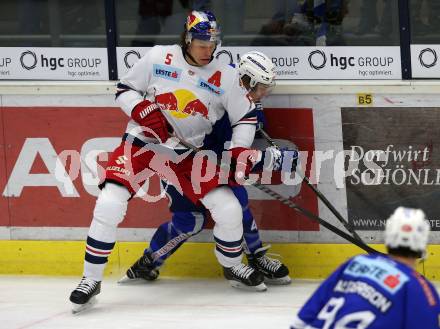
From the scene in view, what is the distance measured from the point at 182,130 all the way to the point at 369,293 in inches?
96.5

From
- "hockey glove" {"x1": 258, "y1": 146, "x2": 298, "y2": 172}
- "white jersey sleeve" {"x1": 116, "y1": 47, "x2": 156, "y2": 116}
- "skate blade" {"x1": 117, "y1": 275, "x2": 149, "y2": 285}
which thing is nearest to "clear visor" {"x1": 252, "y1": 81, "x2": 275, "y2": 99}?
"hockey glove" {"x1": 258, "y1": 146, "x2": 298, "y2": 172}

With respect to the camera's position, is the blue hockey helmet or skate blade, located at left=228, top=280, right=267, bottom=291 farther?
skate blade, located at left=228, top=280, right=267, bottom=291

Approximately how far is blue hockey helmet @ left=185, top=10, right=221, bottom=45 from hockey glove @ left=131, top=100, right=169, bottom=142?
14.0 inches

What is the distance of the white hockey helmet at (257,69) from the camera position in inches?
219

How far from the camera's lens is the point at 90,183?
6.09 m

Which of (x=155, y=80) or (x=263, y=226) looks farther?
(x=263, y=226)

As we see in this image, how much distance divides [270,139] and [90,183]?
3.24 feet

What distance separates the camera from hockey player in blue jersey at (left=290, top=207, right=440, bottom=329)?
3197 mm

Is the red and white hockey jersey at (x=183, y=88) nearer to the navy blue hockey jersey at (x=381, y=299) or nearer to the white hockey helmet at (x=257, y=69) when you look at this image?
the white hockey helmet at (x=257, y=69)

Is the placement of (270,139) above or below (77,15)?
below

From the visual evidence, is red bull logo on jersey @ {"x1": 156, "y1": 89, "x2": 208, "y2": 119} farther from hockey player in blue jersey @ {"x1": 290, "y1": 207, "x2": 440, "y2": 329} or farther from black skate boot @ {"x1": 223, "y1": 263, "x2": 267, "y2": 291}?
hockey player in blue jersey @ {"x1": 290, "y1": 207, "x2": 440, "y2": 329}

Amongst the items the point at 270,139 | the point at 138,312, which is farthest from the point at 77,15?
the point at 138,312

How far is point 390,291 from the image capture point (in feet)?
10.5

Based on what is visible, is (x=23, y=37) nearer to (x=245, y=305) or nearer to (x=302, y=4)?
(x=302, y=4)
